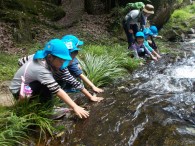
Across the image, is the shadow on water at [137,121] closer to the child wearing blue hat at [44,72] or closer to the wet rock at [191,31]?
the child wearing blue hat at [44,72]

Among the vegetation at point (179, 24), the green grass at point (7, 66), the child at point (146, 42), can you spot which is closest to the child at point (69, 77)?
the green grass at point (7, 66)

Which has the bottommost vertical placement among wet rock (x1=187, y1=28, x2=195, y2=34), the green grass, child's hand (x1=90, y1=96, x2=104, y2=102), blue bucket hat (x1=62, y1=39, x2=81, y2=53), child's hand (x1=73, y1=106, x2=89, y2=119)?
wet rock (x1=187, y1=28, x2=195, y2=34)

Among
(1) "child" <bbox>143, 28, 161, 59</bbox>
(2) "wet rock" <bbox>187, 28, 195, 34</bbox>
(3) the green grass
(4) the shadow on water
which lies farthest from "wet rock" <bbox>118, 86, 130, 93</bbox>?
(2) "wet rock" <bbox>187, 28, 195, 34</bbox>

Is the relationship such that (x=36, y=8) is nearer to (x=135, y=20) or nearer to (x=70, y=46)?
(x=135, y=20)

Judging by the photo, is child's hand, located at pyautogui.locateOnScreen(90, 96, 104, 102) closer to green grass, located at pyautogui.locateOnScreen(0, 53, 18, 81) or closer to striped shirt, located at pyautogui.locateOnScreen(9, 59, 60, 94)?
striped shirt, located at pyautogui.locateOnScreen(9, 59, 60, 94)

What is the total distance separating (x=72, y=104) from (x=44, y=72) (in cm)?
54

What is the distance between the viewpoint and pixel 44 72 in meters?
3.24

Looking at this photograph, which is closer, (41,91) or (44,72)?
(44,72)

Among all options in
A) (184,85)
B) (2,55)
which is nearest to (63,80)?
(184,85)

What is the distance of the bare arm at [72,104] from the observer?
11.0ft

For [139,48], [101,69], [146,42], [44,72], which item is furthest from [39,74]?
[146,42]

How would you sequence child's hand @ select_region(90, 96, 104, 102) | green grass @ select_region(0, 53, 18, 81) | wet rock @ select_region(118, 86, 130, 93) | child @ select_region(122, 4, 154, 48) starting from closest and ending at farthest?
child's hand @ select_region(90, 96, 104, 102)
wet rock @ select_region(118, 86, 130, 93)
green grass @ select_region(0, 53, 18, 81)
child @ select_region(122, 4, 154, 48)

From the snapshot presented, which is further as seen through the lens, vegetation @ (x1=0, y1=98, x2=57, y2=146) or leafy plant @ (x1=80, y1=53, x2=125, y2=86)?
leafy plant @ (x1=80, y1=53, x2=125, y2=86)

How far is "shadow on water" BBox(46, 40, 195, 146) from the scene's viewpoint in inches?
122
